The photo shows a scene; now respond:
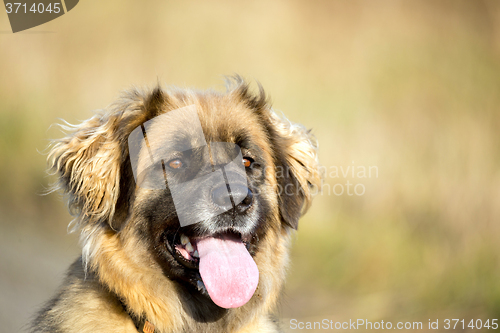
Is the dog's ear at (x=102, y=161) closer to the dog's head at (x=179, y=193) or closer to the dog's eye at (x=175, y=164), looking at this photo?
the dog's head at (x=179, y=193)

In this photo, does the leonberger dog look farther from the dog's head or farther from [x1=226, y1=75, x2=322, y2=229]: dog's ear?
[x1=226, y1=75, x2=322, y2=229]: dog's ear

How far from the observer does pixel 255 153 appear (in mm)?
3314

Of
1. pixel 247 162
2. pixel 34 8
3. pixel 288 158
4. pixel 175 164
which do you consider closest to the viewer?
pixel 175 164

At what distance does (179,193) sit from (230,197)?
386 mm

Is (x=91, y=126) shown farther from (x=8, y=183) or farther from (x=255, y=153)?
(x=8, y=183)

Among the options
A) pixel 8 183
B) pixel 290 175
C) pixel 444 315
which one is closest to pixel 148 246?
pixel 290 175

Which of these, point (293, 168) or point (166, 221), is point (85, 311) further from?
point (293, 168)

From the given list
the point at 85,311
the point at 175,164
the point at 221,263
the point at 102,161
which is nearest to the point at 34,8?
the point at 102,161

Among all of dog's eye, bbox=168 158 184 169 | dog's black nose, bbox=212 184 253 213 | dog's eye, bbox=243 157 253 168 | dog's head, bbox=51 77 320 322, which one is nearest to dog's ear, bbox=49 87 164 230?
dog's head, bbox=51 77 320 322

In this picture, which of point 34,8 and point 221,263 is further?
point 34,8

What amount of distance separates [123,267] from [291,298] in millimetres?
4414

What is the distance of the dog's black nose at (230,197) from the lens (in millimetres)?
2771

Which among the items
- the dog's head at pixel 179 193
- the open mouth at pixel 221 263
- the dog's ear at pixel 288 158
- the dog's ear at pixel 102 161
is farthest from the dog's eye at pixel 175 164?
the dog's ear at pixel 288 158

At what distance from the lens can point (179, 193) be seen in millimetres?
2906
